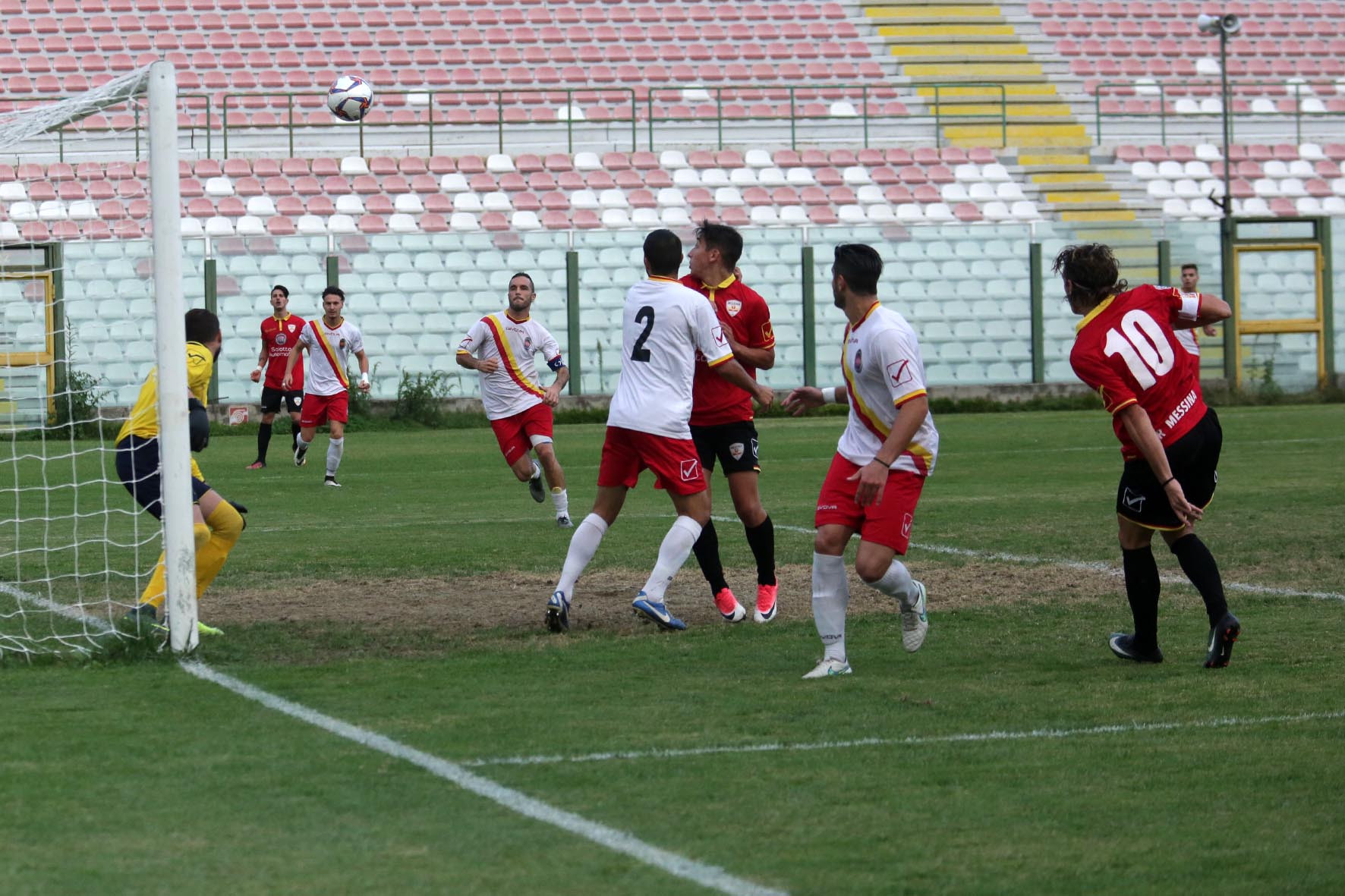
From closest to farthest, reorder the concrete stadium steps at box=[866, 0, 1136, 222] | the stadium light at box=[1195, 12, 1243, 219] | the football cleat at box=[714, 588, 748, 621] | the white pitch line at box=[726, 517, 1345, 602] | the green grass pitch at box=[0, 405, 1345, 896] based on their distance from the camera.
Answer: the green grass pitch at box=[0, 405, 1345, 896]
the football cleat at box=[714, 588, 748, 621]
the white pitch line at box=[726, 517, 1345, 602]
the stadium light at box=[1195, 12, 1243, 219]
the concrete stadium steps at box=[866, 0, 1136, 222]

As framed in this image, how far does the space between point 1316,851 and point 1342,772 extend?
909 millimetres

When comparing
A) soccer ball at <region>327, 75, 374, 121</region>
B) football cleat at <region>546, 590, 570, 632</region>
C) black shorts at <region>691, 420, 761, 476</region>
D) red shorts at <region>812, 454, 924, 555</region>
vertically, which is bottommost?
football cleat at <region>546, 590, 570, 632</region>

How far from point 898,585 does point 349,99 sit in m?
16.9

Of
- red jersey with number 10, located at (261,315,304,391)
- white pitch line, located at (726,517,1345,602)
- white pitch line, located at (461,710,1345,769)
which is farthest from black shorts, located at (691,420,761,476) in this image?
red jersey with number 10, located at (261,315,304,391)

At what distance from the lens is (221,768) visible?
5320 millimetres

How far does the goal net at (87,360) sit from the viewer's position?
7.35 meters

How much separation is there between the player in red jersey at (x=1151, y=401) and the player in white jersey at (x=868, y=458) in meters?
0.71

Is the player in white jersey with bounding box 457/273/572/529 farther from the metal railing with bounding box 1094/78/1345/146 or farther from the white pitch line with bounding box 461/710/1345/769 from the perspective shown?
the metal railing with bounding box 1094/78/1345/146

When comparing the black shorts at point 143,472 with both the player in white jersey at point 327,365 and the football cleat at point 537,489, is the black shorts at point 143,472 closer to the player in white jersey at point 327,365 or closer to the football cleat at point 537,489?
the football cleat at point 537,489

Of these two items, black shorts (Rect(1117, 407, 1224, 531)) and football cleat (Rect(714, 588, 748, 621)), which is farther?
football cleat (Rect(714, 588, 748, 621))

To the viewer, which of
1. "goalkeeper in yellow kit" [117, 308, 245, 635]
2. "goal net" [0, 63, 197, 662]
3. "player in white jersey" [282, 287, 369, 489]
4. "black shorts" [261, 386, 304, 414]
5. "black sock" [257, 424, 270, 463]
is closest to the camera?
"goal net" [0, 63, 197, 662]

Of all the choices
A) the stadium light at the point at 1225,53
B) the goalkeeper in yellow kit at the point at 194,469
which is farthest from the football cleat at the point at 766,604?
the stadium light at the point at 1225,53

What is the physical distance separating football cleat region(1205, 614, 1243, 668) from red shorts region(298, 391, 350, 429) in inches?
513

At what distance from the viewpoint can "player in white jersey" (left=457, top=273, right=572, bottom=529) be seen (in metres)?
14.0
